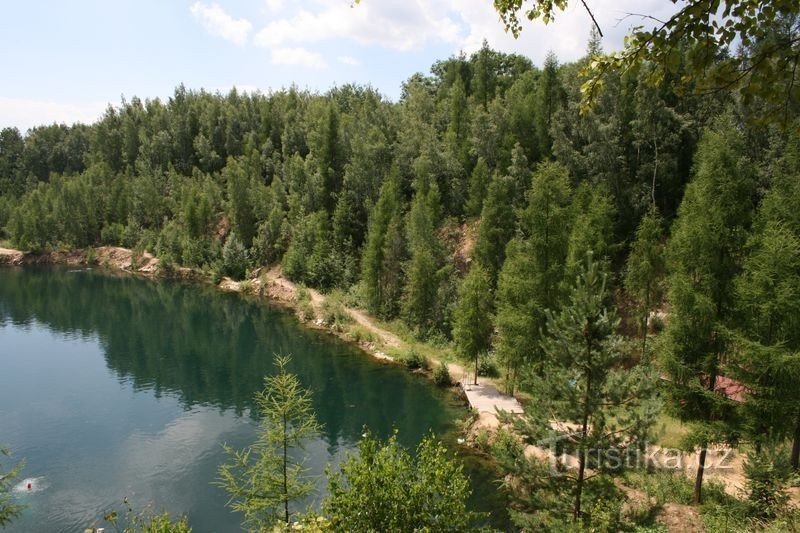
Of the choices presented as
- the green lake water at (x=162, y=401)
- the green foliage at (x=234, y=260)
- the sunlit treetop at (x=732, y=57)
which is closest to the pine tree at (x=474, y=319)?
the green lake water at (x=162, y=401)

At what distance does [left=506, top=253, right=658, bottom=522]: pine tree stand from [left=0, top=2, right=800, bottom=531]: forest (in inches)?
2.9

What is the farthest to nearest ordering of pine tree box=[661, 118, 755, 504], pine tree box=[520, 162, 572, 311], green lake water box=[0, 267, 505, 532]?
pine tree box=[520, 162, 572, 311]
green lake water box=[0, 267, 505, 532]
pine tree box=[661, 118, 755, 504]

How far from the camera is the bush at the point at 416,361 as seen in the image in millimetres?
40125

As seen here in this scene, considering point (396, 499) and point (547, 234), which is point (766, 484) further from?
point (547, 234)

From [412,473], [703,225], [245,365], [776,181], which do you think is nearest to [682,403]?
[703,225]

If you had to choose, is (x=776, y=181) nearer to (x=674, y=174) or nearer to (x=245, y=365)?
(x=674, y=174)

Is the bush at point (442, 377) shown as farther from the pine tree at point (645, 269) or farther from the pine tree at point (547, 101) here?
the pine tree at point (547, 101)

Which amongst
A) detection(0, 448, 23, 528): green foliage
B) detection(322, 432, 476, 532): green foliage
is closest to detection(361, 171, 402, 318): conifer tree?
detection(0, 448, 23, 528): green foliage

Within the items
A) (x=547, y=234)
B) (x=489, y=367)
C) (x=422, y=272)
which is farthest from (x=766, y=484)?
(x=422, y=272)

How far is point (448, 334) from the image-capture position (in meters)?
44.6

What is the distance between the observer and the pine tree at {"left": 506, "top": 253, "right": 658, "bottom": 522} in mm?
15594

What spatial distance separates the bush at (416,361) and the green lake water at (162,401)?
0.85m

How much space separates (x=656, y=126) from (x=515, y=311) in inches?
920

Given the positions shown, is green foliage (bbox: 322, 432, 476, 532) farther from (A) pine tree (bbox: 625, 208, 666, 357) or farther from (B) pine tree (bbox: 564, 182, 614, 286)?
(A) pine tree (bbox: 625, 208, 666, 357)
